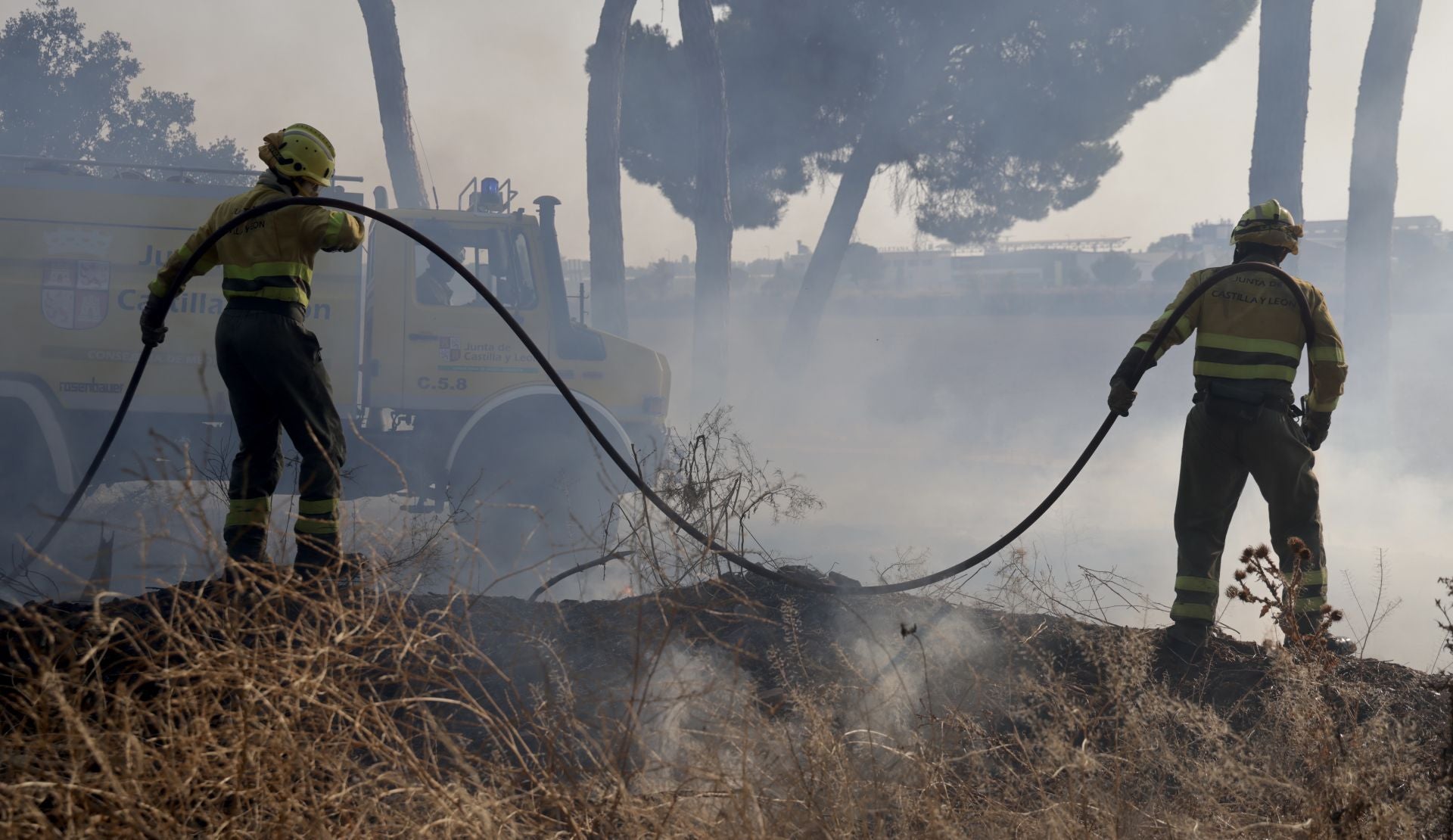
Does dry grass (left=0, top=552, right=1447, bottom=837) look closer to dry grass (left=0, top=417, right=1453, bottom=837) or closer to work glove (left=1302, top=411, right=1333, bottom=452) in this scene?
dry grass (left=0, top=417, right=1453, bottom=837)

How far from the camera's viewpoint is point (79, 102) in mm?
19906

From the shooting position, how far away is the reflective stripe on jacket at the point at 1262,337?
4.47 m

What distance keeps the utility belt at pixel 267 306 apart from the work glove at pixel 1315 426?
4.20 m

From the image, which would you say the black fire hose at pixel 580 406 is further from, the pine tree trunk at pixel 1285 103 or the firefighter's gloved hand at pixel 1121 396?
the pine tree trunk at pixel 1285 103

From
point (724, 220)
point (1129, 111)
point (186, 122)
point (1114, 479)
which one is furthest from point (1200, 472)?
point (186, 122)

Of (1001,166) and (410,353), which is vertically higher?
(1001,166)

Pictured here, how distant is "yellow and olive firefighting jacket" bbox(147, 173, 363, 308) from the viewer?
13.6 ft

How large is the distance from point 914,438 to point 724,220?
6.96 m

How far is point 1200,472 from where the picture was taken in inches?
179

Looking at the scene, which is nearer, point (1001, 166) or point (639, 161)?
point (1001, 166)

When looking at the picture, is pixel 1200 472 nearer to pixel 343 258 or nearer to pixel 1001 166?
pixel 343 258

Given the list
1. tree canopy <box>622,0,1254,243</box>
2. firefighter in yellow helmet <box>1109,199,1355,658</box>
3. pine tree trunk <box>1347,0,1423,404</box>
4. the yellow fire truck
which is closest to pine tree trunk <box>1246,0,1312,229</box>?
pine tree trunk <box>1347,0,1423,404</box>

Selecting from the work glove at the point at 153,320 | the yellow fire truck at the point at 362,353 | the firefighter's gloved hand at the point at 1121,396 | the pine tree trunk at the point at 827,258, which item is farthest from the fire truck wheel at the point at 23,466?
the pine tree trunk at the point at 827,258

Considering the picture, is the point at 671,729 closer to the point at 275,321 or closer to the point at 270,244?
the point at 275,321
